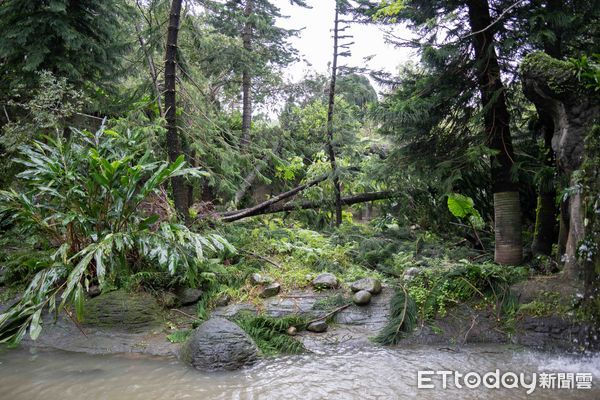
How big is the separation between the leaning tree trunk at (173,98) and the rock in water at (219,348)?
2.80 metres

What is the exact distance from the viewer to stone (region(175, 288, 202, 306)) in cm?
586

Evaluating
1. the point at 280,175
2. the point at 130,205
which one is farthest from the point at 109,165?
the point at 280,175

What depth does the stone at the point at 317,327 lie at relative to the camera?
5207mm

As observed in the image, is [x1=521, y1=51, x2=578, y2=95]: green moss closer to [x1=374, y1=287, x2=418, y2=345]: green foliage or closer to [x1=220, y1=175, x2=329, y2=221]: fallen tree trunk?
[x1=374, y1=287, x2=418, y2=345]: green foliage

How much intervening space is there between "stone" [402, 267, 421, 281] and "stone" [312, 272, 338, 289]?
3.43ft

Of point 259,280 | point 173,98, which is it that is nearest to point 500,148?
point 259,280

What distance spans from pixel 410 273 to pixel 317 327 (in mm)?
1683

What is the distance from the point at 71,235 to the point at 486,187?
6.88 meters

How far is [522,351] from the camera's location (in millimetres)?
4453

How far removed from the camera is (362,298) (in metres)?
5.49

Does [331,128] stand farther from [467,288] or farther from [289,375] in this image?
[289,375]

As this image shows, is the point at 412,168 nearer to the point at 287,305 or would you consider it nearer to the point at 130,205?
the point at 287,305

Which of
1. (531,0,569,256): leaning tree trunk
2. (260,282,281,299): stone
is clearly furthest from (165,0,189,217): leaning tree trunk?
(531,0,569,256): leaning tree trunk

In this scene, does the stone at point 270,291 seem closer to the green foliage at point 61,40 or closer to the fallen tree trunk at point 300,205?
the fallen tree trunk at point 300,205
